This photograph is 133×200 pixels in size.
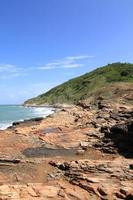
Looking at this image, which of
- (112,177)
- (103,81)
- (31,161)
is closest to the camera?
(112,177)

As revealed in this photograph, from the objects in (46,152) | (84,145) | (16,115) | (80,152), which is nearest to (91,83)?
(16,115)

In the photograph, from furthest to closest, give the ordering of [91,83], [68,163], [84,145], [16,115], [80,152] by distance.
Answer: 1. [91,83]
2. [16,115]
3. [84,145]
4. [80,152]
5. [68,163]

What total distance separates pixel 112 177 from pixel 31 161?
9.34 meters

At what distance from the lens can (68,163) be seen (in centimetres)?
3125

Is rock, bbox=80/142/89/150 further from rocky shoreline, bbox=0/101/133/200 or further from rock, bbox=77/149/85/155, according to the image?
rock, bbox=77/149/85/155

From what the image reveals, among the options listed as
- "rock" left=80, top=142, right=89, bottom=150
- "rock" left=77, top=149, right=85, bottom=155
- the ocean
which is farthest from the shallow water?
the ocean

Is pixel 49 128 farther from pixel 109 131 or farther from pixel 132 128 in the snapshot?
pixel 132 128

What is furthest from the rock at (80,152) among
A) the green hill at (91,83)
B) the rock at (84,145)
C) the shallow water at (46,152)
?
the green hill at (91,83)

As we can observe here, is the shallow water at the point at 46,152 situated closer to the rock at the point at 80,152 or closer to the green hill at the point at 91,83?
the rock at the point at 80,152

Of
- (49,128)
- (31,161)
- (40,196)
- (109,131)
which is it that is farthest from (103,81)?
(40,196)

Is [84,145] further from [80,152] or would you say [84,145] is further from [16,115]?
[16,115]

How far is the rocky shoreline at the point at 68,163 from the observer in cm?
2486

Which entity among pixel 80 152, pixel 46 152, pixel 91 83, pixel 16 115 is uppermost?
pixel 91 83

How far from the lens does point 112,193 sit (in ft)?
81.1
